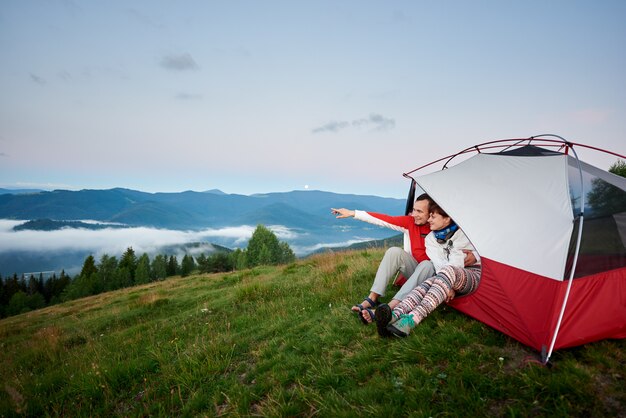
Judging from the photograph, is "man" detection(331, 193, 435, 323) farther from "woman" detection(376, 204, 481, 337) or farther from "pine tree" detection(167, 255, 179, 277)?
"pine tree" detection(167, 255, 179, 277)

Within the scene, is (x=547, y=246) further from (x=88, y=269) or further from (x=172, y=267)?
(x=172, y=267)

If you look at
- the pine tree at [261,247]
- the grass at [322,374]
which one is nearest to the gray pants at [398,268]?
the grass at [322,374]

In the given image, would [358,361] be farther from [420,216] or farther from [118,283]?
[118,283]

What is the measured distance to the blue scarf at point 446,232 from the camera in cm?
476

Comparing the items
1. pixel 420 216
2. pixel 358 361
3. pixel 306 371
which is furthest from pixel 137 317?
pixel 420 216

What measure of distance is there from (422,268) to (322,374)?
7.56 feet

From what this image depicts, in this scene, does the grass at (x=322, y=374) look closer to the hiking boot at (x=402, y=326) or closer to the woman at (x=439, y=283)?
the hiking boot at (x=402, y=326)

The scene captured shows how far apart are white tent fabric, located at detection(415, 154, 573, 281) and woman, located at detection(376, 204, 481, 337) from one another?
0.35 meters

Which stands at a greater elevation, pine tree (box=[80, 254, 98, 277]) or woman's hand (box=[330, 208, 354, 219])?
woman's hand (box=[330, 208, 354, 219])

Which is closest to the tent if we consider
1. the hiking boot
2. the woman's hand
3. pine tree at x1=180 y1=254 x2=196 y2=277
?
the hiking boot

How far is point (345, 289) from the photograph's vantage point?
6961 millimetres

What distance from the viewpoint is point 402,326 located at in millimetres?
→ 4074

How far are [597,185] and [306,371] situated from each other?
5.03 meters

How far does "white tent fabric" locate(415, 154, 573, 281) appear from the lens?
12.2 feet
